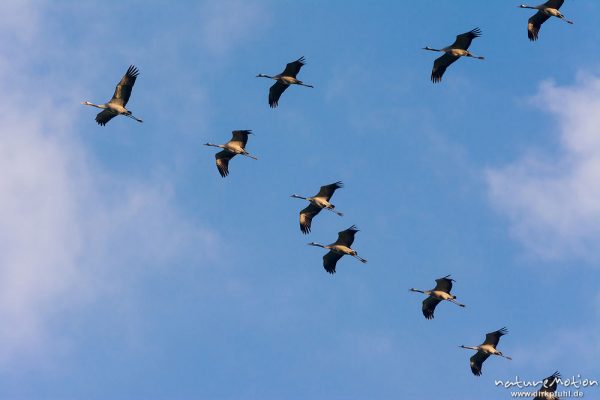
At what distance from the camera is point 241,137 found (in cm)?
5838

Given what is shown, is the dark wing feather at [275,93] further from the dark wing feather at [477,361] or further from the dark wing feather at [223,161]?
the dark wing feather at [477,361]

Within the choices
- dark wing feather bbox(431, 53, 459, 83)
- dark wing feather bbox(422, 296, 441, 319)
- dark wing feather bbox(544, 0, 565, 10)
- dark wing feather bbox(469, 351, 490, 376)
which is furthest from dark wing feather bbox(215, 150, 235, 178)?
dark wing feather bbox(544, 0, 565, 10)

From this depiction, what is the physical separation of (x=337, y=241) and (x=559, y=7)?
1328 cm

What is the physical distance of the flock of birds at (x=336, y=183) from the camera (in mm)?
56562

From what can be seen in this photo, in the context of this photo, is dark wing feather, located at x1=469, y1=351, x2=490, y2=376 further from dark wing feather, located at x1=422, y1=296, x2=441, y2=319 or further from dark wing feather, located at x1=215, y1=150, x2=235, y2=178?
dark wing feather, located at x1=215, y1=150, x2=235, y2=178

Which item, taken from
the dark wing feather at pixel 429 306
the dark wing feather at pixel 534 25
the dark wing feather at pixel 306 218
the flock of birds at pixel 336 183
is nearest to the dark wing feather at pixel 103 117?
the flock of birds at pixel 336 183

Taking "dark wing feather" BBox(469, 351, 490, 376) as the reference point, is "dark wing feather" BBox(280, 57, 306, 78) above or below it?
above

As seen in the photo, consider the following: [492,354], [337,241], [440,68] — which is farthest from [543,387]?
[440,68]

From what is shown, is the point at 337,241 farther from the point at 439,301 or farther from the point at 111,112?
the point at 111,112

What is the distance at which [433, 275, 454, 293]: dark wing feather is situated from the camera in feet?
185

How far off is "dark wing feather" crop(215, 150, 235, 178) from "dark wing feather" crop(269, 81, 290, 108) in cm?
281

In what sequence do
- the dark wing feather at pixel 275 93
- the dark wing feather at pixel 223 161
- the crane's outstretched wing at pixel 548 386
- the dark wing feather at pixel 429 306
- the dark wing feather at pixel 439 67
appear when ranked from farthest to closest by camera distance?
the dark wing feather at pixel 223 161 < the dark wing feather at pixel 275 93 < the dark wing feather at pixel 439 67 < the dark wing feather at pixel 429 306 < the crane's outstretched wing at pixel 548 386

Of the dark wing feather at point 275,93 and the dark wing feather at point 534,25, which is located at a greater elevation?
the dark wing feather at point 534,25

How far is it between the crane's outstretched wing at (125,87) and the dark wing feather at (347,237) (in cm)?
1038
